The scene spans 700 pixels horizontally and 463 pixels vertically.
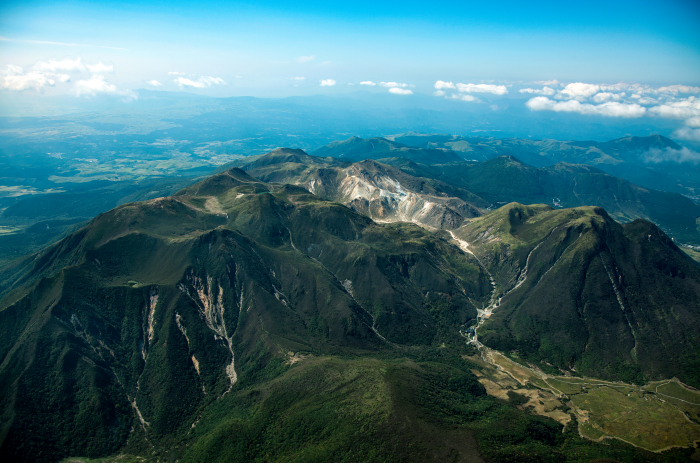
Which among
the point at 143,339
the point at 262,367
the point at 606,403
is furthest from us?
the point at 143,339

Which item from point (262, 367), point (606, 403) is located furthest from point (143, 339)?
point (606, 403)

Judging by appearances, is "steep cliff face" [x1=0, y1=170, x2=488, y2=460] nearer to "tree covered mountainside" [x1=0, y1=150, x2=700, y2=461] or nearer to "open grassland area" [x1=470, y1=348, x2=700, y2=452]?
"tree covered mountainside" [x1=0, y1=150, x2=700, y2=461]

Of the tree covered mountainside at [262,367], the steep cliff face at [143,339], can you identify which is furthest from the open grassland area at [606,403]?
the steep cliff face at [143,339]

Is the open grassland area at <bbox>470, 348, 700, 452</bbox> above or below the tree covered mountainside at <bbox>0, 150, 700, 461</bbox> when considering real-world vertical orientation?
below

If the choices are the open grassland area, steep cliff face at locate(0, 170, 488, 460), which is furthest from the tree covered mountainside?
the open grassland area

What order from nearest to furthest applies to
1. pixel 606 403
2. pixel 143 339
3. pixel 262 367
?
pixel 606 403 → pixel 262 367 → pixel 143 339

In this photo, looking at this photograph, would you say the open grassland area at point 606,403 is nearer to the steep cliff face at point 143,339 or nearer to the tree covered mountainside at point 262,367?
the tree covered mountainside at point 262,367

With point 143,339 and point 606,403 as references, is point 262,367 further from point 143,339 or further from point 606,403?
point 606,403

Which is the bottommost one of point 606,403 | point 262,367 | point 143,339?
point 606,403

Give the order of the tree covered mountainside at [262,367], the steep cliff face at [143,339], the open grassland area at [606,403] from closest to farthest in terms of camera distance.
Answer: the tree covered mountainside at [262,367] → the open grassland area at [606,403] → the steep cliff face at [143,339]
